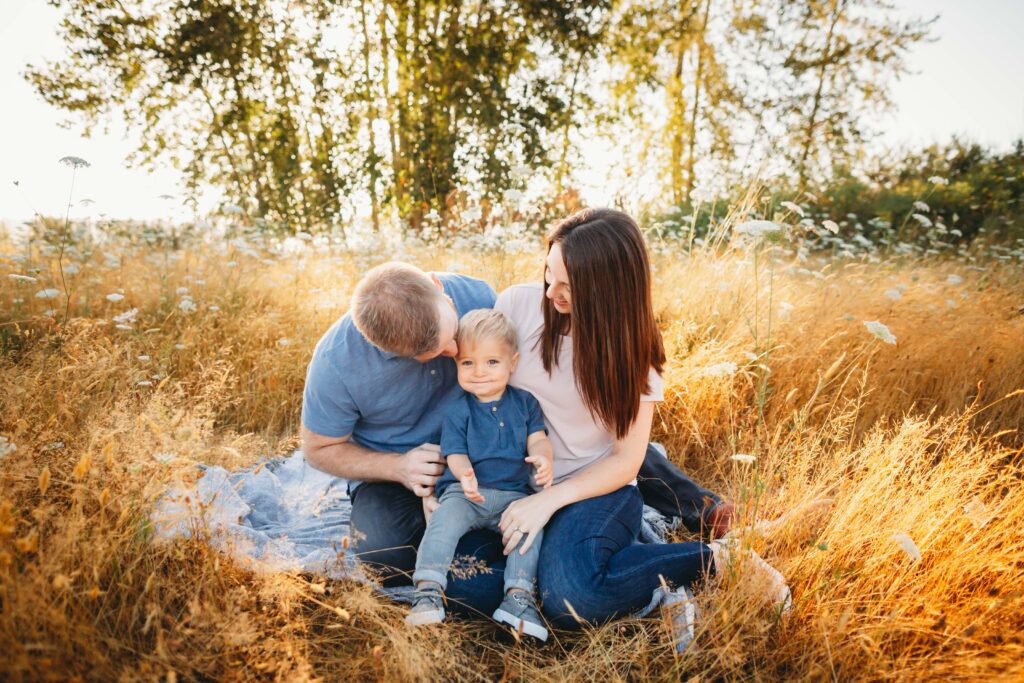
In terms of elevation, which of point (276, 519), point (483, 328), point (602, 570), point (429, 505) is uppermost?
point (483, 328)

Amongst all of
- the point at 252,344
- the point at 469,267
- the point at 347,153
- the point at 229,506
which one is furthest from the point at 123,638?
the point at 347,153

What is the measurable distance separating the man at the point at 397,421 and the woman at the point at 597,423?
0.99 feet

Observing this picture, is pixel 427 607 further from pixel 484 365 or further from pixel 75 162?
pixel 75 162

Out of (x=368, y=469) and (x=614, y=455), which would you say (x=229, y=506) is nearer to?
(x=368, y=469)

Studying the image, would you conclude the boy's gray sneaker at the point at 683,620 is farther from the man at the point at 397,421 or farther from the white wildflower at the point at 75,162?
the white wildflower at the point at 75,162

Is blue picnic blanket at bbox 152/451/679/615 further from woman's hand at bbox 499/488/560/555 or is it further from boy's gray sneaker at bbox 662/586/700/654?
woman's hand at bbox 499/488/560/555

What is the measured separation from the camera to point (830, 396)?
134 inches

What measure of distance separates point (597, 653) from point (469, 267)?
3.36 m

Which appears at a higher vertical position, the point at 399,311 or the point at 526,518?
the point at 399,311

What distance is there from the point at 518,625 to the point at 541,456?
63cm

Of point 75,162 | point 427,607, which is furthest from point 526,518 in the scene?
point 75,162

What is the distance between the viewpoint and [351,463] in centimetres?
237

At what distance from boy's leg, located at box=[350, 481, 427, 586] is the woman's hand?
17.2 inches

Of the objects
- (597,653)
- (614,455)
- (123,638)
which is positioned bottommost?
(597,653)
